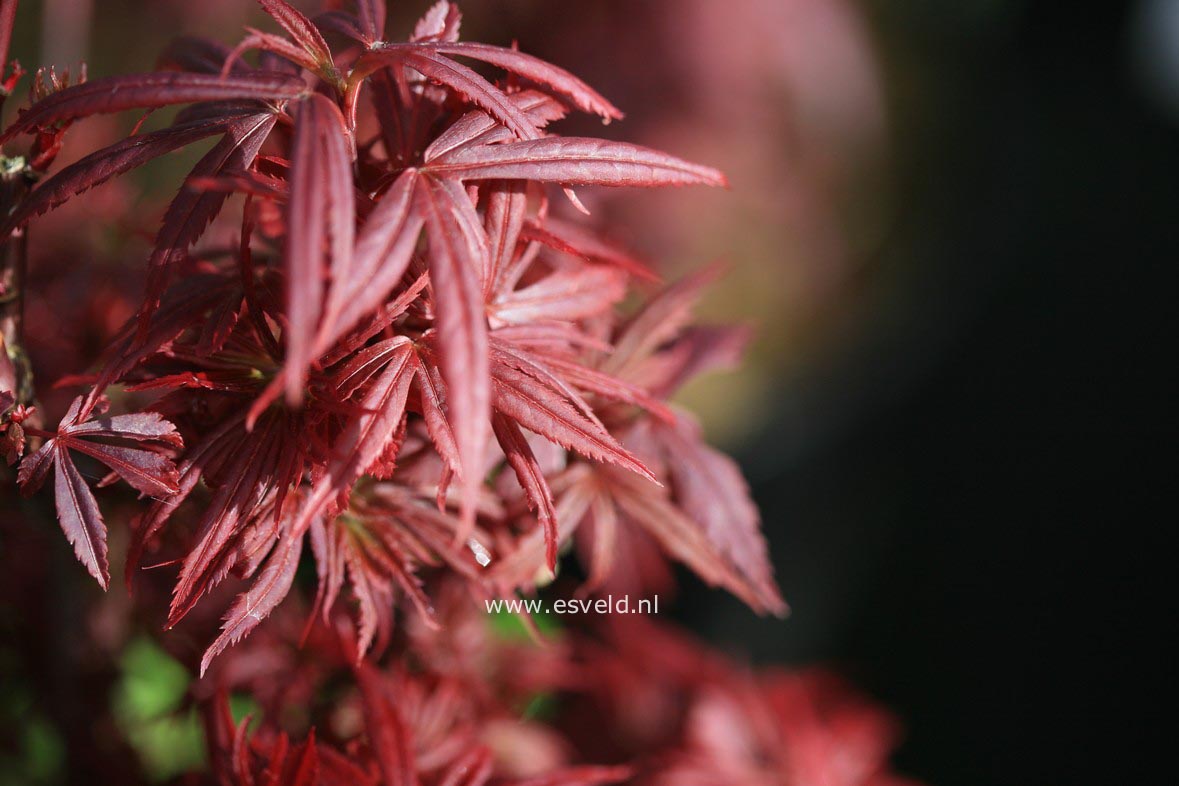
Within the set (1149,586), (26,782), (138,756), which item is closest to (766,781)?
(138,756)

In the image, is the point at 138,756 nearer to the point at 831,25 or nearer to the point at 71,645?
Answer: the point at 71,645

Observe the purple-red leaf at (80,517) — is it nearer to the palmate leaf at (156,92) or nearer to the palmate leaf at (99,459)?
the palmate leaf at (99,459)

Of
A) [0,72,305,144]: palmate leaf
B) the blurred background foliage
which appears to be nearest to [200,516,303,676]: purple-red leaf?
[0,72,305,144]: palmate leaf

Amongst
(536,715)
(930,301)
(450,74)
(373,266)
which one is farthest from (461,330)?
(930,301)

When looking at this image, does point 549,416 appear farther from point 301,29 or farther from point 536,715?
point 536,715

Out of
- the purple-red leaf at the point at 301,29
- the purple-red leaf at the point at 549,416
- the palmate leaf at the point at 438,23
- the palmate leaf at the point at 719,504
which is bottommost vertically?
the palmate leaf at the point at 719,504

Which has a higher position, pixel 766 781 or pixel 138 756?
pixel 766 781

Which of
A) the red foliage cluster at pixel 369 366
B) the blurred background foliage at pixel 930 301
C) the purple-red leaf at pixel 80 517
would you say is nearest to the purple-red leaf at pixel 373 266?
the red foliage cluster at pixel 369 366
